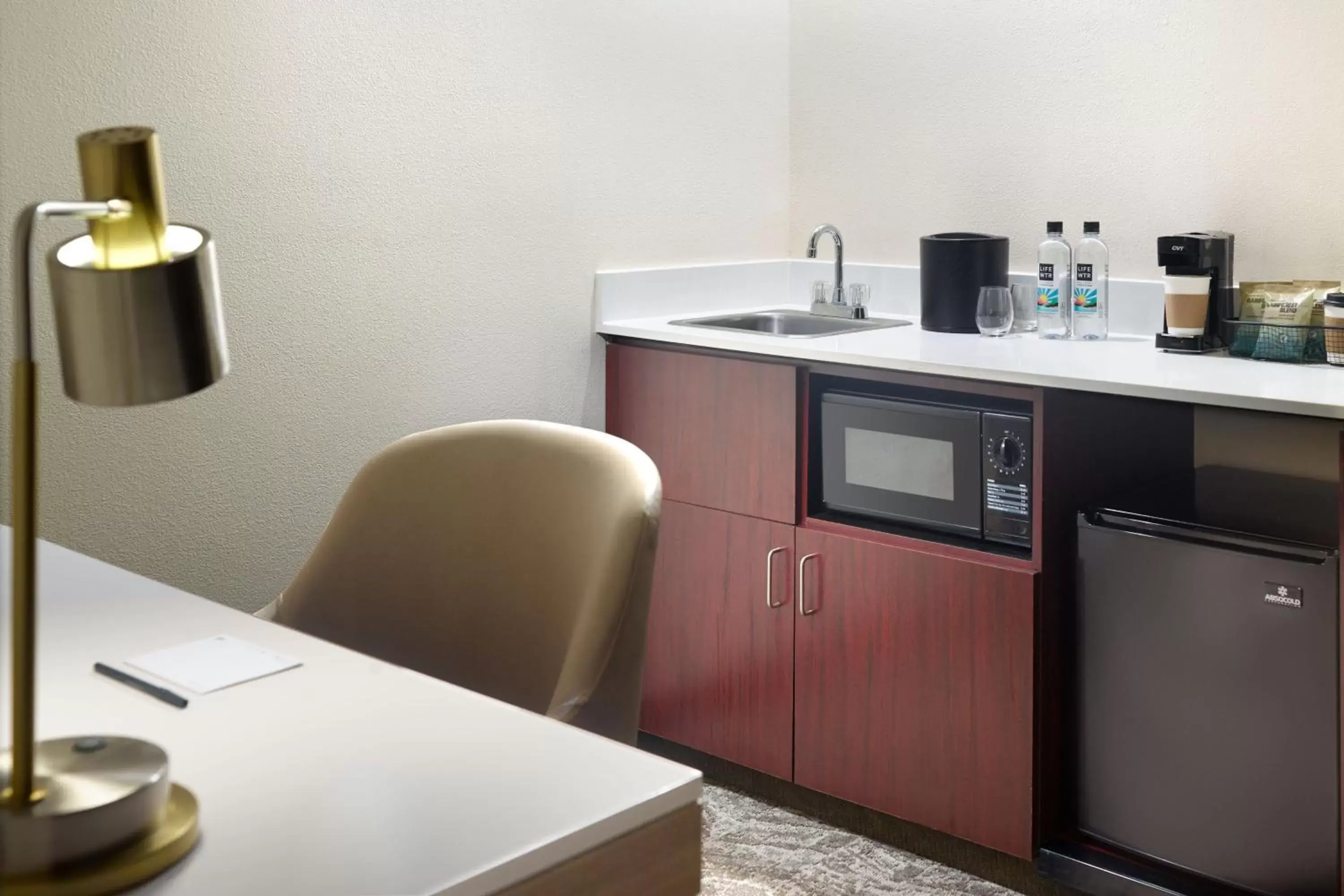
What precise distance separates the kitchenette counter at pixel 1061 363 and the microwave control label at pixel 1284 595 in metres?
0.26

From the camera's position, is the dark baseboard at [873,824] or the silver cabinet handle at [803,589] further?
the silver cabinet handle at [803,589]

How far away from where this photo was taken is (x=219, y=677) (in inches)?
44.4

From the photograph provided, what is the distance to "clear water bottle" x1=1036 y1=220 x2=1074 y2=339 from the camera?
2750 millimetres

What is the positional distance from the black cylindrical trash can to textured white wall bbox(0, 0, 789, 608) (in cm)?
62

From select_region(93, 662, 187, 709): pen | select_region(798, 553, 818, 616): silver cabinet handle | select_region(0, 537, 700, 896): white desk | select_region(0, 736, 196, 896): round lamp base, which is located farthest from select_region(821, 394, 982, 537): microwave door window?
select_region(0, 736, 196, 896): round lamp base

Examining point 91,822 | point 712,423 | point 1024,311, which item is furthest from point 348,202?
point 91,822

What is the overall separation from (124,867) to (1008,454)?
5.96ft

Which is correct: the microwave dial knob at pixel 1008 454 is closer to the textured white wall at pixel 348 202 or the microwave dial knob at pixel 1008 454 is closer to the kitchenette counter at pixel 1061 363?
the kitchenette counter at pixel 1061 363

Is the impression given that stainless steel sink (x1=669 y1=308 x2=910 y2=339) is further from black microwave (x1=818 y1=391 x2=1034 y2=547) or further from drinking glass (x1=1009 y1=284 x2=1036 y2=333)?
black microwave (x1=818 y1=391 x2=1034 y2=547)

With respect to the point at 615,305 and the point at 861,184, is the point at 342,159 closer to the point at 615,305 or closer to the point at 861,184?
the point at 615,305

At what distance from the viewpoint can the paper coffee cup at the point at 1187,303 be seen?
2.48m

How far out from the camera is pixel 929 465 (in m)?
2.48

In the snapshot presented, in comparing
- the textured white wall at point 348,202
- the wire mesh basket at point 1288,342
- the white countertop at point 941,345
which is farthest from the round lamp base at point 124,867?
the wire mesh basket at point 1288,342

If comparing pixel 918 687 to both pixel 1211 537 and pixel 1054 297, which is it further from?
pixel 1054 297
